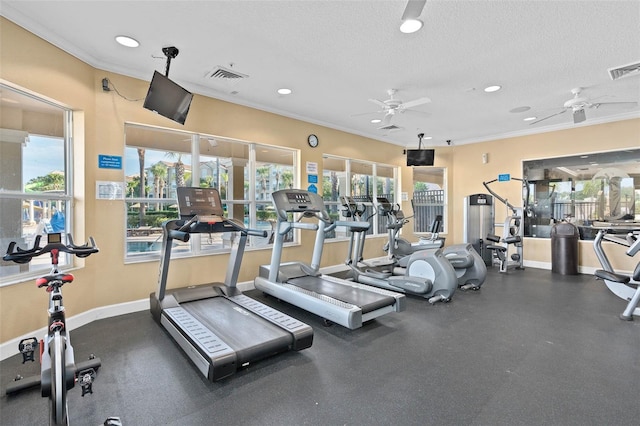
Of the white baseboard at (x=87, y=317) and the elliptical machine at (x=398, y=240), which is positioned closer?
the white baseboard at (x=87, y=317)

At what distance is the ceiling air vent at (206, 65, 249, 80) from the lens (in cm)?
367

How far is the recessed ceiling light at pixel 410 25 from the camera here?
2.72 meters

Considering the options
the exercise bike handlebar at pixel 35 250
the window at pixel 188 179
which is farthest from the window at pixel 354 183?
the exercise bike handlebar at pixel 35 250

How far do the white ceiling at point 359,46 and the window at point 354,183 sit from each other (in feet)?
5.79

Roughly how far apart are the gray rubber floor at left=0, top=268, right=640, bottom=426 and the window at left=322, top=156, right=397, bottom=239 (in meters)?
3.20

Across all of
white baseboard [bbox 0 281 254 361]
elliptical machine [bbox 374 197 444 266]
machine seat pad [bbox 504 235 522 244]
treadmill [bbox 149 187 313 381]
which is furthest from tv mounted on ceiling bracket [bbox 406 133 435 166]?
white baseboard [bbox 0 281 254 361]

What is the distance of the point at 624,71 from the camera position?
370 centimetres

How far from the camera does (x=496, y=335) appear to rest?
10.2 feet

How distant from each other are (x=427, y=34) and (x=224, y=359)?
3.39m

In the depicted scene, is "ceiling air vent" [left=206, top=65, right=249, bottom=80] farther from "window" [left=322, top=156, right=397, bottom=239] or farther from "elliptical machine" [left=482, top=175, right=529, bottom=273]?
"elliptical machine" [left=482, top=175, right=529, bottom=273]

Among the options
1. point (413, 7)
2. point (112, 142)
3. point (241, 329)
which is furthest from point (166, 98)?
point (413, 7)

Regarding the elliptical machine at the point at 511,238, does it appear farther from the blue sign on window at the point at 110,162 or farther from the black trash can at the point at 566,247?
the blue sign on window at the point at 110,162

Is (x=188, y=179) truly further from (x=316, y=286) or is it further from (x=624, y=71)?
(x=624, y=71)

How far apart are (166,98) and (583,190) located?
7671 mm
